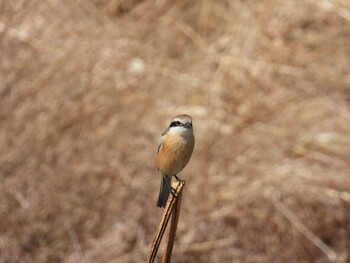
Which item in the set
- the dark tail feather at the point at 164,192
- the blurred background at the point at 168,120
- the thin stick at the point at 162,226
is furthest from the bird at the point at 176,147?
the blurred background at the point at 168,120

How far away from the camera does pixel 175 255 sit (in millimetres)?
5438

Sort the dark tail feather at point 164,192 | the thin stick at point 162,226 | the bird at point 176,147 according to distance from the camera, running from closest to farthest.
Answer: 1. the thin stick at point 162,226
2. the bird at point 176,147
3. the dark tail feather at point 164,192

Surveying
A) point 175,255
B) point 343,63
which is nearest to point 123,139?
point 175,255

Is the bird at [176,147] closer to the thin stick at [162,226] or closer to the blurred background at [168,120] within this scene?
the thin stick at [162,226]

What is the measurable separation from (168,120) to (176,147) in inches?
114

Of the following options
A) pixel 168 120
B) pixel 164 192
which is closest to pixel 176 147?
pixel 164 192

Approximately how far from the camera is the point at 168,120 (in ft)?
20.7

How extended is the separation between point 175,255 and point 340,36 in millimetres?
3056

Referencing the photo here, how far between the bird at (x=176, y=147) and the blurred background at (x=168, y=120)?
205cm

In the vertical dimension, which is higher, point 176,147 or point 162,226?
point 176,147

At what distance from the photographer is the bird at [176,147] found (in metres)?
3.39

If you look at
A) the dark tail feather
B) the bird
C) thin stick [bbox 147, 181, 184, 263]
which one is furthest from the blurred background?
thin stick [bbox 147, 181, 184, 263]

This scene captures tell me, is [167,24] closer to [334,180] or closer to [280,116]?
[280,116]

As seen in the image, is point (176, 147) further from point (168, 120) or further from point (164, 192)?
point (168, 120)
